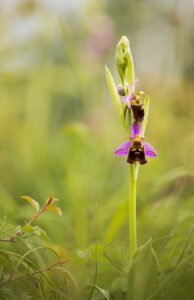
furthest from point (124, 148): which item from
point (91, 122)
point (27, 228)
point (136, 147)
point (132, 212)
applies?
point (91, 122)

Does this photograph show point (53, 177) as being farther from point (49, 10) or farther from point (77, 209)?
point (49, 10)

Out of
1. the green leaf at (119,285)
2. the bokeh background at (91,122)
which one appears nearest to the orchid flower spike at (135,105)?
the bokeh background at (91,122)

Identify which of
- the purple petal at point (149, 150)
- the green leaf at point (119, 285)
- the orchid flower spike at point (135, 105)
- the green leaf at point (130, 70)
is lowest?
the green leaf at point (119, 285)

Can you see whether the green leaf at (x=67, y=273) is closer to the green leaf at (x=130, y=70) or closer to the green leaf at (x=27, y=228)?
the green leaf at (x=27, y=228)

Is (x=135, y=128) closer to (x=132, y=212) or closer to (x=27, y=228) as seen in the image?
(x=132, y=212)

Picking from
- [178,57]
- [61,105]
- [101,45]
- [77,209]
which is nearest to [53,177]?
→ [77,209]
